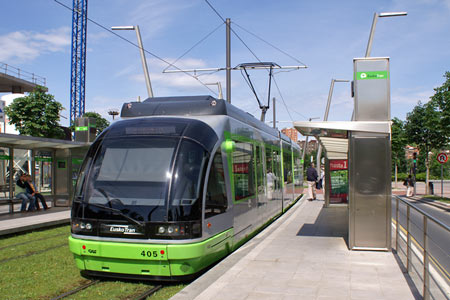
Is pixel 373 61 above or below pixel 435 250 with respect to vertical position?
above

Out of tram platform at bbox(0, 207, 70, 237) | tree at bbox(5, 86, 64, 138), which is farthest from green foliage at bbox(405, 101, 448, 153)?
tree at bbox(5, 86, 64, 138)

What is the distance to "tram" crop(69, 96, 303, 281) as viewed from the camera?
608cm

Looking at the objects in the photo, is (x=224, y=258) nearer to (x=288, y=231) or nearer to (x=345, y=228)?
(x=288, y=231)

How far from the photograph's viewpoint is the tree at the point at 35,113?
36031 millimetres

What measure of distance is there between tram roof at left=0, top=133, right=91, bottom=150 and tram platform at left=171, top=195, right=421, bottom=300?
→ 7919mm

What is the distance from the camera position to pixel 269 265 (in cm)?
678

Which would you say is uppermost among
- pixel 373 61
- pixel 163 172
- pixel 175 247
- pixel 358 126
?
pixel 373 61

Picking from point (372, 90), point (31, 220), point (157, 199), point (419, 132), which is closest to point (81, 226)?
point (157, 199)

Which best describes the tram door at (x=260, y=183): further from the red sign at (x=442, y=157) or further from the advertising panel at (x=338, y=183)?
A: the red sign at (x=442, y=157)

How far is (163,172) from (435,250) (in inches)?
260

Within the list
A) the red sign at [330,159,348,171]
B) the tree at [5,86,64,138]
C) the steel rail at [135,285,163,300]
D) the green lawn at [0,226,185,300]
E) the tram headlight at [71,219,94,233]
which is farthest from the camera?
the tree at [5,86,64,138]

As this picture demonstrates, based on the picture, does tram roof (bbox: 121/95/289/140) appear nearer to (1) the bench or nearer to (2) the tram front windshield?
(2) the tram front windshield

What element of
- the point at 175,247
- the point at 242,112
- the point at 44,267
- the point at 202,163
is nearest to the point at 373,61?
the point at 242,112

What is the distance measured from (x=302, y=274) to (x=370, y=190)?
2422mm
